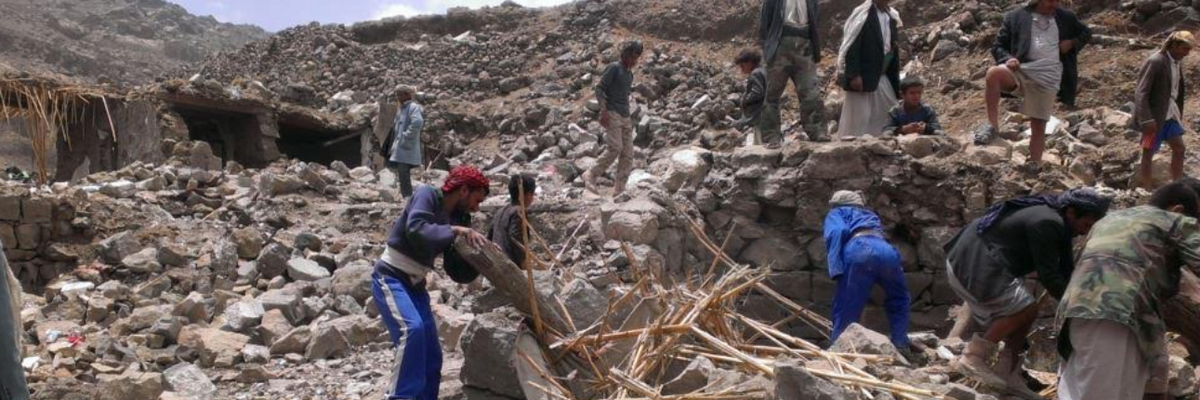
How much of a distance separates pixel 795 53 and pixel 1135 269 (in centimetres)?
358

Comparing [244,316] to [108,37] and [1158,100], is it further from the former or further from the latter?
[108,37]

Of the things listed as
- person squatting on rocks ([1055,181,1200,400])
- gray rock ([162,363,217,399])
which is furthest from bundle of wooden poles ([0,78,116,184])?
person squatting on rocks ([1055,181,1200,400])

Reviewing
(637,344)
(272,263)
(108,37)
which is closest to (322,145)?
(272,263)

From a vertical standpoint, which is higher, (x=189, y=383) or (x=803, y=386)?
(x=803, y=386)

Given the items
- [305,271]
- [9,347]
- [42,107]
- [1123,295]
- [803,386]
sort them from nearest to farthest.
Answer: [9,347] → [803,386] → [1123,295] → [305,271] → [42,107]

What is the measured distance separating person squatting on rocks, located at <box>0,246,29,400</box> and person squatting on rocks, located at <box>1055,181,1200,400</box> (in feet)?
11.2

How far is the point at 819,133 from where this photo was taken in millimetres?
6895

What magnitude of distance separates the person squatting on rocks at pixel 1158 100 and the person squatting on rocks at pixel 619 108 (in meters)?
3.54

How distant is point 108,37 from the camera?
117 feet

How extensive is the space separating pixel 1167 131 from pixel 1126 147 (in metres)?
0.76

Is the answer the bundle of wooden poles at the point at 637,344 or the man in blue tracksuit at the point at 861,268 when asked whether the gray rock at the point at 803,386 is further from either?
the man in blue tracksuit at the point at 861,268

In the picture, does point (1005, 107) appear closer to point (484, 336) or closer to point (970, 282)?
point (970, 282)

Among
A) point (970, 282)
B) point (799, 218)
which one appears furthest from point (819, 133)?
point (970, 282)

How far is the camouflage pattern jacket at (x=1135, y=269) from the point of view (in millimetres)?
3359
